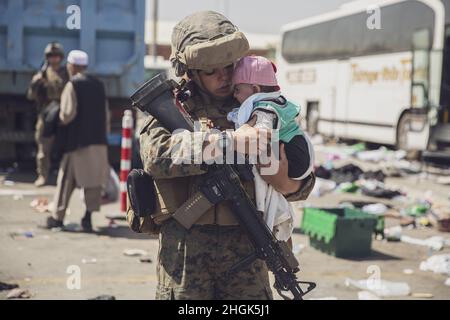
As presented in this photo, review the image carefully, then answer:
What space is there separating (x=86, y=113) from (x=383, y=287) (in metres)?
3.46

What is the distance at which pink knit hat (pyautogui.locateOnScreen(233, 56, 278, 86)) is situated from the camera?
2977 mm

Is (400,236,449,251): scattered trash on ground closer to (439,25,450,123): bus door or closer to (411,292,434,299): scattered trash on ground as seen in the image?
(411,292,434,299): scattered trash on ground

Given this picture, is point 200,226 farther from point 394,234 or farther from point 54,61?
point 54,61

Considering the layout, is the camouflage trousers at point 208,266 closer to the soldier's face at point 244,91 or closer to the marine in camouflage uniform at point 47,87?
the soldier's face at point 244,91

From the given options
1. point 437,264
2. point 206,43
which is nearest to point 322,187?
point 437,264

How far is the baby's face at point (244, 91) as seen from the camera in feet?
9.80

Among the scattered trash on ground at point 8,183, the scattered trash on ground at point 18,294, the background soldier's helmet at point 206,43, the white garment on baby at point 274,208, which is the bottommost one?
the scattered trash on ground at point 18,294

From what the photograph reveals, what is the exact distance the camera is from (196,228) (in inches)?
119

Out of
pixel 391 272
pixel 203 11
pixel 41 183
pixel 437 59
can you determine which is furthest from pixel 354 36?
pixel 203 11

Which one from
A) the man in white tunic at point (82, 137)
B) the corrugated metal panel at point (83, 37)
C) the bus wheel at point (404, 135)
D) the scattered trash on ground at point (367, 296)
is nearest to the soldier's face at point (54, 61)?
the corrugated metal panel at point (83, 37)

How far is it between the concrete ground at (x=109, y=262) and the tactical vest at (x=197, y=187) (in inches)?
110

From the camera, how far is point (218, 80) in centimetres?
304

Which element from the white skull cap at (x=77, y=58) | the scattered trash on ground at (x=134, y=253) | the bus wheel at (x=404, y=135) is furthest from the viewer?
the bus wheel at (x=404, y=135)

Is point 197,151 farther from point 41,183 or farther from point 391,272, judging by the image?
point 41,183
